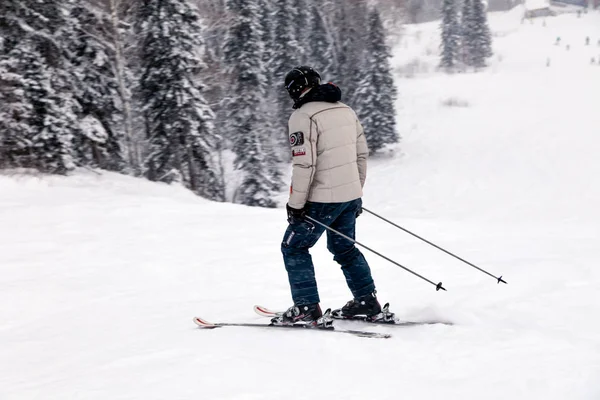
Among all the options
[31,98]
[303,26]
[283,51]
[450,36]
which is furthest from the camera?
[450,36]

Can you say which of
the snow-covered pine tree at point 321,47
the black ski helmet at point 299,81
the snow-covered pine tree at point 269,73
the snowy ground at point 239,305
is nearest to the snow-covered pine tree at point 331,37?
the snow-covered pine tree at point 321,47

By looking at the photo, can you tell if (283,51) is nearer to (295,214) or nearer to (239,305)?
(239,305)

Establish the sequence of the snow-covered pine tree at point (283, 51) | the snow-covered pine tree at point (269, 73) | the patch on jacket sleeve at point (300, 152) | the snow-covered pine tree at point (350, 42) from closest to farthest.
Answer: the patch on jacket sleeve at point (300, 152), the snow-covered pine tree at point (269, 73), the snow-covered pine tree at point (283, 51), the snow-covered pine tree at point (350, 42)

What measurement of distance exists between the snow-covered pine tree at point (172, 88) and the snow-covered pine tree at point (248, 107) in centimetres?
522

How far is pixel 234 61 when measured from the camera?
26938 millimetres

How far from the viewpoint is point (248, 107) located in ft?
87.5

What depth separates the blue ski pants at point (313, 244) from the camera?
4.07m

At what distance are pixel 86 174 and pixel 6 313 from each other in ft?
36.2

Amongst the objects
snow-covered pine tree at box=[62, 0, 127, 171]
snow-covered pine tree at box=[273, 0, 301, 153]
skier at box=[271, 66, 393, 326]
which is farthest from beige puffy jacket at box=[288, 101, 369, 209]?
snow-covered pine tree at box=[273, 0, 301, 153]

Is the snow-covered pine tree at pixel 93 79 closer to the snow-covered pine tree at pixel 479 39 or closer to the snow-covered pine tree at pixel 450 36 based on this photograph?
the snow-covered pine tree at pixel 450 36

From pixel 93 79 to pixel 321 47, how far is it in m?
21.7

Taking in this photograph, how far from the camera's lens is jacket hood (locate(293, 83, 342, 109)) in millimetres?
3885

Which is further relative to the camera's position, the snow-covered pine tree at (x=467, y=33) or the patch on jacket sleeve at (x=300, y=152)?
the snow-covered pine tree at (x=467, y=33)

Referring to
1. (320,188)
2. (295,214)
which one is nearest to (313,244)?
(295,214)
